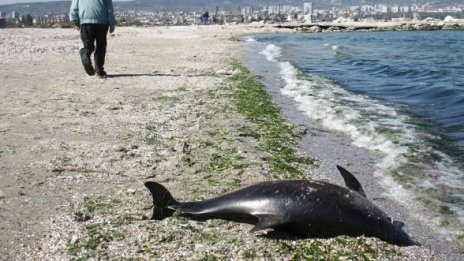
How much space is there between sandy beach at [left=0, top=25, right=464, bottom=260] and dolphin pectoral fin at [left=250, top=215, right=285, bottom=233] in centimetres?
14

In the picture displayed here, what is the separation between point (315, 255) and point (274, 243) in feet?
1.27

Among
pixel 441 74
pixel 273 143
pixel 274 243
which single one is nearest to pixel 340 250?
pixel 274 243

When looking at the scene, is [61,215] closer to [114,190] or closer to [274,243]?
[114,190]

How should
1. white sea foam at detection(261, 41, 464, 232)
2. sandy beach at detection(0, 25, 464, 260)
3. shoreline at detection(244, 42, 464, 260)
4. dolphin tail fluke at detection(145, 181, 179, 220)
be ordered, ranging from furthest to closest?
white sea foam at detection(261, 41, 464, 232) < dolphin tail fluke at detection(145, 181, 179, 220) < shoreline at detection(244, 42, 464, 260) < sandy beach at detection(0, 25, 464, 260)

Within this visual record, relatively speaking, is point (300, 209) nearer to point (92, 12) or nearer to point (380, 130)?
point (380, 130)

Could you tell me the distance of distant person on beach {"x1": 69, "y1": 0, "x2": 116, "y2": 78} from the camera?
12703 millimetres

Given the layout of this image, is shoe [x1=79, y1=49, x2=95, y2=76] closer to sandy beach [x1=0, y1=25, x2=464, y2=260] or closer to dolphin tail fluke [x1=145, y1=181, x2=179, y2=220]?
sandy beach [x1=0, y1=25, x2=464, y2=260]

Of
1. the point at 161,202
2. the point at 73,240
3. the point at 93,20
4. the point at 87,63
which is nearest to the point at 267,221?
the point at 161,202

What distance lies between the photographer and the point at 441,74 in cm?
1700

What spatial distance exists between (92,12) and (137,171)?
25.7 feet

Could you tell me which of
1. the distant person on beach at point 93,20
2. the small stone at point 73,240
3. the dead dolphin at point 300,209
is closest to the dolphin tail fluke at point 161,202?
the dead dolphin at point 300,209

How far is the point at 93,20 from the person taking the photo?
1268 centimetres

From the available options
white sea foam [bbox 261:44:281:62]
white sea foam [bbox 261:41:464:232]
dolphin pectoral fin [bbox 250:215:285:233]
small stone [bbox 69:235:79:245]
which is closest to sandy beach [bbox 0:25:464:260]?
small stone [bbox 69:235:79:245]

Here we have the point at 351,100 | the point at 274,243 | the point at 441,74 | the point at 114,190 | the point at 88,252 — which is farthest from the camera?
the point at 441,74
